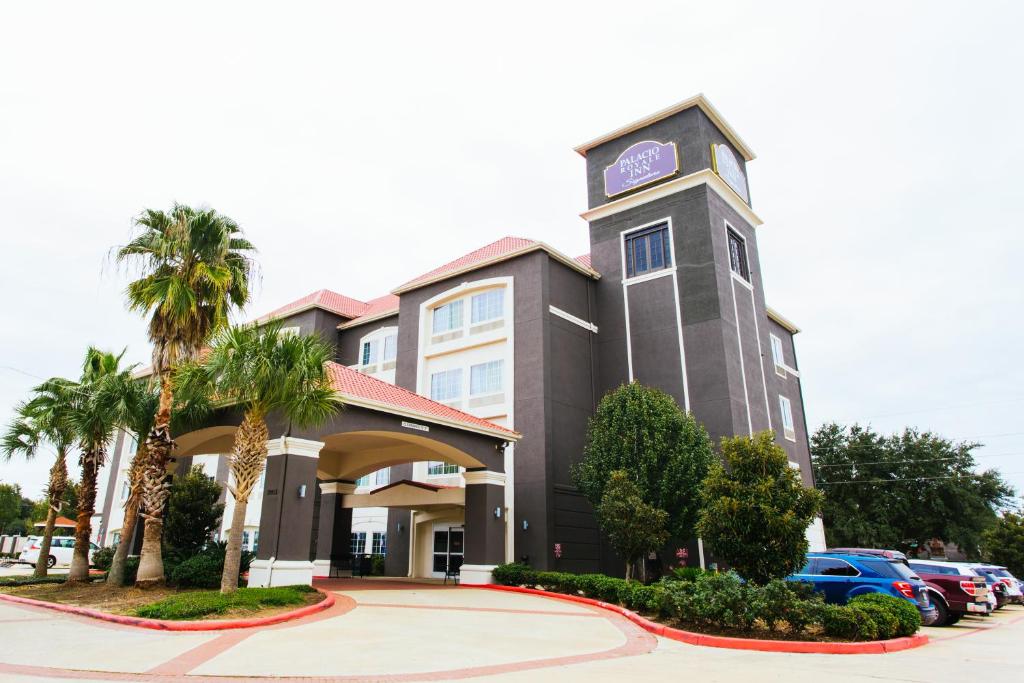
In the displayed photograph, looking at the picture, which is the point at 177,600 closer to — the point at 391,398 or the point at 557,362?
the point at 391,398

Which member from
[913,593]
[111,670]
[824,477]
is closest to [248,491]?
[111,670]

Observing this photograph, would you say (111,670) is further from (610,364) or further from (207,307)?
(610,364)

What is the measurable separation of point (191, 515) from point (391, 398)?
7.89 metres

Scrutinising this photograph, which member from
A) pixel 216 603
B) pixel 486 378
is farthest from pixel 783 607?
pixel 486 378

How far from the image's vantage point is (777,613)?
12258mm

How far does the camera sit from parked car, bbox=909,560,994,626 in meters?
17.1

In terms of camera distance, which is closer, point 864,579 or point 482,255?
point 864,579

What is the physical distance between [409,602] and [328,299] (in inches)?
1067

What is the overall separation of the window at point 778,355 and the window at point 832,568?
827 inches

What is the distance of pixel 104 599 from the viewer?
16344 mm

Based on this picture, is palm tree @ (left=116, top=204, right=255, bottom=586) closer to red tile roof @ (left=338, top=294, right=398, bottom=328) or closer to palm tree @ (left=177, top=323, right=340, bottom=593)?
palm tree @ (left=177, top=323, right=340, bottom=593)

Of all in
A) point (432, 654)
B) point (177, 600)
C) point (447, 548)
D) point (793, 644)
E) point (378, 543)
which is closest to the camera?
point (432, 654)

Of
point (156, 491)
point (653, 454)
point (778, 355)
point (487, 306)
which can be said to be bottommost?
point (156, 491)

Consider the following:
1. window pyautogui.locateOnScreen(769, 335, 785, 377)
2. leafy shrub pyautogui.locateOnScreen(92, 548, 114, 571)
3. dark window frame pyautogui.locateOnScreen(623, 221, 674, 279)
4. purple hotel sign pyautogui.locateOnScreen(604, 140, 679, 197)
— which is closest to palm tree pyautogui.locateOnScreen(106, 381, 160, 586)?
leafy shrub pyautogui.locateOnScreen(92, 548, 114, 571)
